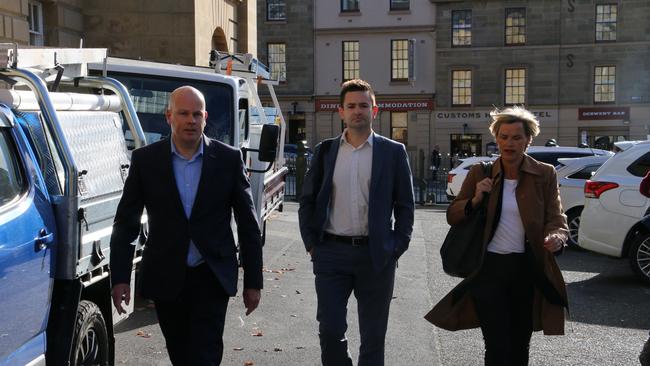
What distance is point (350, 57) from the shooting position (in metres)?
43.4

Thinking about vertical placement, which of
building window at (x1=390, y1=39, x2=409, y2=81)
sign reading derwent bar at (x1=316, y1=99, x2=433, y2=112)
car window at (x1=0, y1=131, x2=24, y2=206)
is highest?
building window at (x1=390, y1=39, x2=409, y2=81)

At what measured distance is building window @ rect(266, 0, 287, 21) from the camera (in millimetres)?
43844

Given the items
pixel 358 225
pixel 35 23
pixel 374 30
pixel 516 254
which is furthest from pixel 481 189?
pixel 374 30

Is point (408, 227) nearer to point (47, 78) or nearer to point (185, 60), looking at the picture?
point (47, 78)

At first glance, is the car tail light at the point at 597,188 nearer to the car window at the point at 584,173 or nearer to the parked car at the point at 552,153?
the car window at the point at 584,173

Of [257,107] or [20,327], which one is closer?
[20,327]

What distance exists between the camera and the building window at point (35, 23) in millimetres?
15180

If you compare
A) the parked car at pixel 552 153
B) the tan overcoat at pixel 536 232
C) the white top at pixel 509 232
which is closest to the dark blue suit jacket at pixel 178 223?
the tan overcoat at pixel 536 232

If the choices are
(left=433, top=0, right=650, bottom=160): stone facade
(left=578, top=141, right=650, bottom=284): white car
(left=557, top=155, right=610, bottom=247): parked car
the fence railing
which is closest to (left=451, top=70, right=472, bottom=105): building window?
(left=433, top=0, right=650, bottom=160): stone facade

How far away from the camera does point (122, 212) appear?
13.0 feet

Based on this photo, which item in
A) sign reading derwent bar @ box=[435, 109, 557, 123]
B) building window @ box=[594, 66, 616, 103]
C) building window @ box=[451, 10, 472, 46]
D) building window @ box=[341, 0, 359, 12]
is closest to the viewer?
building window @ box=[594, 66, 616, 103]

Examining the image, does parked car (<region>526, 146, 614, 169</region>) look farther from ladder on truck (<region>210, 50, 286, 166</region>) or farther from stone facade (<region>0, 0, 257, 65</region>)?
stone facade (<region>0, 0, 257, 65</region>)

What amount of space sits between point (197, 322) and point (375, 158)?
1443 millimetres

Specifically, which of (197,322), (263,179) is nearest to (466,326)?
(197,322)
